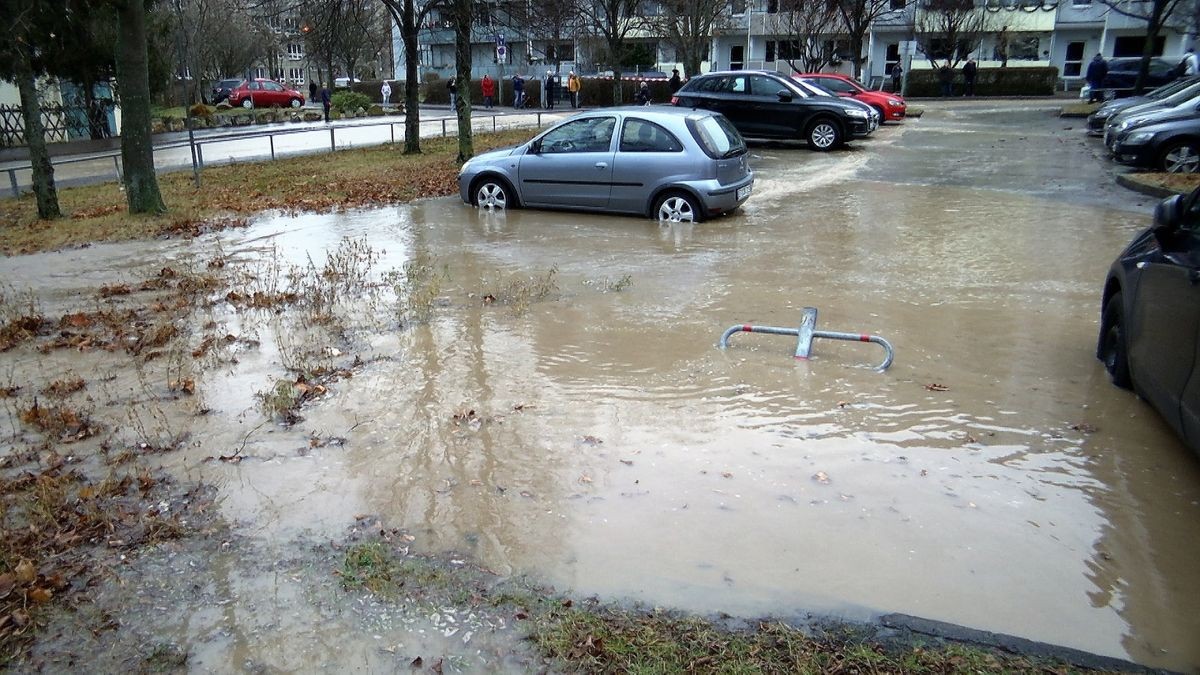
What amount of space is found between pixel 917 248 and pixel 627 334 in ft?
16.0

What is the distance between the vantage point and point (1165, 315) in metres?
4.82

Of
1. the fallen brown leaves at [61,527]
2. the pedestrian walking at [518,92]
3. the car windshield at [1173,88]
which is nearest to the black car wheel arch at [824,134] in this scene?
the car windshield at [1173,88]

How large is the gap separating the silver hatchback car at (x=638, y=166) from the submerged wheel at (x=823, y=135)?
29.7 feet

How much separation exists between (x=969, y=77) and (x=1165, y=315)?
42.2 meters

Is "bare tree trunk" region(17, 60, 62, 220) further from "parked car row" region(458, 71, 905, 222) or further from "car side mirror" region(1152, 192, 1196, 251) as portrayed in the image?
"car side mirror" region(1152, 192, 1196, 251)

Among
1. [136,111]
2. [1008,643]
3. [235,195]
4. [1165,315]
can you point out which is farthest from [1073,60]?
[1008,643]

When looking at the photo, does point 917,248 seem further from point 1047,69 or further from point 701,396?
point 1047,69

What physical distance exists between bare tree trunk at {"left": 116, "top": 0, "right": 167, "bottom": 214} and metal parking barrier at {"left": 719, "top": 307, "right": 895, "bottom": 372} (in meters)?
10.00

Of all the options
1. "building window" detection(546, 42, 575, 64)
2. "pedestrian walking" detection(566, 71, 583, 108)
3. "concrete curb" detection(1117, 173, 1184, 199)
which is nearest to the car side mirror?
"concrete curb" detection(1117, 173, 1184, 199)

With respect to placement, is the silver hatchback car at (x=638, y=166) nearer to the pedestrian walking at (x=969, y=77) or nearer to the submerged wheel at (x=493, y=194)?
the submerged wheel at (x=493, y=194)

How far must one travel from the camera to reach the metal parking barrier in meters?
6.40

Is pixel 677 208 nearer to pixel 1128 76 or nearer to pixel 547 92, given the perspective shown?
pixel 1128 76

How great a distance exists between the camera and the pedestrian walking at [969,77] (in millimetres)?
42000

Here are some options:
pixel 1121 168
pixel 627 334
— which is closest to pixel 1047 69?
pixel 1121 168
